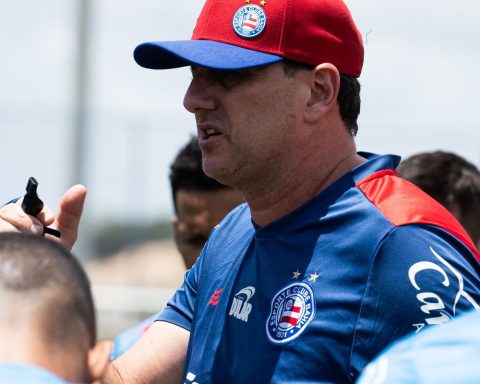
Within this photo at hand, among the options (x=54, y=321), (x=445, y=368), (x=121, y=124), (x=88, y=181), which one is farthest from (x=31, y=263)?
(x=121, y=124)

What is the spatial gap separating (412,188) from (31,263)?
1320mm

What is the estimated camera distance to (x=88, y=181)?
12.5m

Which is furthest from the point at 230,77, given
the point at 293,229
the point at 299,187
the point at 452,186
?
the point at 452,186

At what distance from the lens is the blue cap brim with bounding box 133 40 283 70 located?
3.46 metres

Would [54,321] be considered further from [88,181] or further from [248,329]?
[88,181]

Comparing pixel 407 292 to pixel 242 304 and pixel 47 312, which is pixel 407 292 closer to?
pixel 242 304

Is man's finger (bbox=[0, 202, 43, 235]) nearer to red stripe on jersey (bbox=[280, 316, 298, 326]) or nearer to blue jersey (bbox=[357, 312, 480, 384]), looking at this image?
red stripe on jersey (bbox=[280, 316, 298, 326])

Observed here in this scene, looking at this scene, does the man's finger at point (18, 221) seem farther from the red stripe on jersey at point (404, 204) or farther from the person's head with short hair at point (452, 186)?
the person's head with short hair at point (452, 186)

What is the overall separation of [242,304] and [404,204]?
56 cm

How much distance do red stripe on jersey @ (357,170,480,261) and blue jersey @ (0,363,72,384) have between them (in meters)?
1.28

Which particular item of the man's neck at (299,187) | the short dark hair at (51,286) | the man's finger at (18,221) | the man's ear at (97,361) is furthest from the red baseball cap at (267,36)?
the man's ear at (97,361)

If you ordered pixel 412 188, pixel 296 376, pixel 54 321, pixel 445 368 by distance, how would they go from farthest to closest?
pixel 412 188, pixel 296 376, pixel 54 321, pixel 445 368

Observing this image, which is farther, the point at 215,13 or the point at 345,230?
the point at 215,13

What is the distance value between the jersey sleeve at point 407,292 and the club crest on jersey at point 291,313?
0.55 ft
